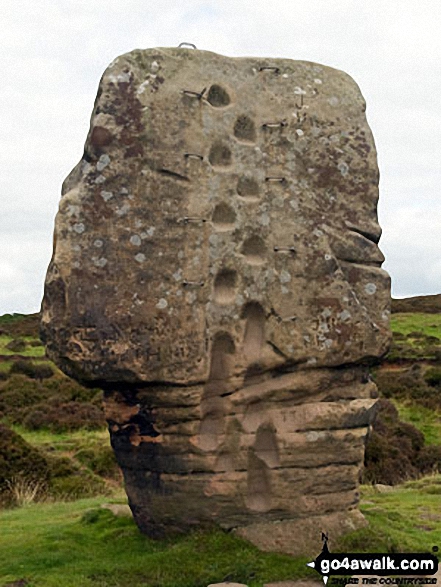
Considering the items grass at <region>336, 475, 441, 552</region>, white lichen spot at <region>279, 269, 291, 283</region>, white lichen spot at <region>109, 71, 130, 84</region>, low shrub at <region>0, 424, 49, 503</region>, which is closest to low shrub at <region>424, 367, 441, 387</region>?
grass at <region>336, 475, 441, 552</region>

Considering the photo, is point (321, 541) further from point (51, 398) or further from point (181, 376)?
point (51, 398)

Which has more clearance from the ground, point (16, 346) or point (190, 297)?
point (16, 346)

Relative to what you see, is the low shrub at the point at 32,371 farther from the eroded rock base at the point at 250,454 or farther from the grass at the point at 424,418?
the eroded rock base at the point at 250,454

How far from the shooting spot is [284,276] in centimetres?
1019

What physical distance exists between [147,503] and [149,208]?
3.84 meters

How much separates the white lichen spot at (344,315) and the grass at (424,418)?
49.2 ft

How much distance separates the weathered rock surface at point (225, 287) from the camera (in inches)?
383

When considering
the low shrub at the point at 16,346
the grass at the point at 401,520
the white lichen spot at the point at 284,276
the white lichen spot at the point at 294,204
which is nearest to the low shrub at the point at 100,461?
the grass at the point at 401,520

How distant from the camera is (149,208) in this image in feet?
32.4

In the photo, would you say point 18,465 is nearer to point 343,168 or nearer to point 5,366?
point 343,168

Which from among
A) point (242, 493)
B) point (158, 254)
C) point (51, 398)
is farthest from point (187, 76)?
point (51, 398)

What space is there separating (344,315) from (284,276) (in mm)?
929

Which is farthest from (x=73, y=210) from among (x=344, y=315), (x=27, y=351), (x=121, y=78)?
(x=27, y=351)

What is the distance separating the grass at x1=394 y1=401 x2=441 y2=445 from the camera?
2479 centimetres
